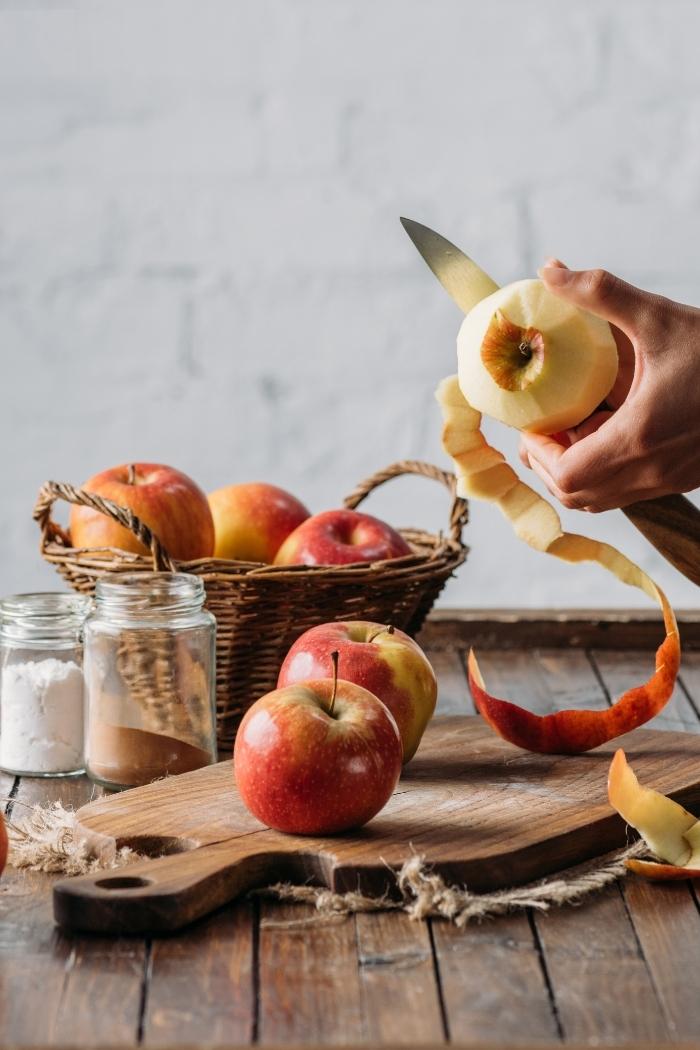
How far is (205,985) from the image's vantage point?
795 millimetres

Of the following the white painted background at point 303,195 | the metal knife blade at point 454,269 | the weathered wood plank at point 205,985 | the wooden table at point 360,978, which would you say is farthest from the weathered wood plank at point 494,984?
the white painted background at point 303,195

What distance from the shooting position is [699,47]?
6.53 feet

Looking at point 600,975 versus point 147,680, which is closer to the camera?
point 600,975

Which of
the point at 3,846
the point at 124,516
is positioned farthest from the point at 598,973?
the point at 124,516

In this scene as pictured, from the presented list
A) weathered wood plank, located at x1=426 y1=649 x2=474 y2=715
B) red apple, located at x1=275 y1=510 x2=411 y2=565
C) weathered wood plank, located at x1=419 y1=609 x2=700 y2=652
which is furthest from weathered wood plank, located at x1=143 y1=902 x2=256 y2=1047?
weathered wood plank, located at x1=419 y1=609 x2=700 y2=652

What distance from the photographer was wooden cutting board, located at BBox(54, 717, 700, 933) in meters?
0.87

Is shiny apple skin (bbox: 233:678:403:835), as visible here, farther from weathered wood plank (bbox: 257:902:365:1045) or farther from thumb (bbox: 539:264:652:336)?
thumb (bbox: 539:264:652:336)

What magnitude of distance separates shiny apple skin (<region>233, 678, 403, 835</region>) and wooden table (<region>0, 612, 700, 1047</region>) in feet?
0.24

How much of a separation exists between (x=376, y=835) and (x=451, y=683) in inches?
23.8

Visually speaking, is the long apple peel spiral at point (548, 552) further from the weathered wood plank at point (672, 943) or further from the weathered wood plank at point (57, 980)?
the weathered wood plank at point (57, 980)

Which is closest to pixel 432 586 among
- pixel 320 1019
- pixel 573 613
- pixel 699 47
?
pixel 573 613

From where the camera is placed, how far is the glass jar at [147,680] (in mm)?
1186

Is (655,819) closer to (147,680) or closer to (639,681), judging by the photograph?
(147,680)

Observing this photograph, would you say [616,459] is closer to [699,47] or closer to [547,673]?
[547,673]
